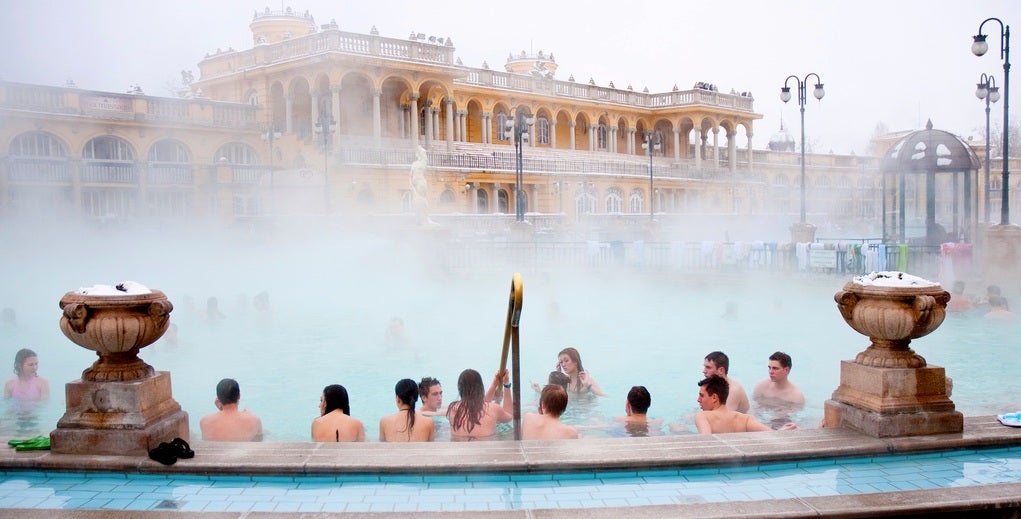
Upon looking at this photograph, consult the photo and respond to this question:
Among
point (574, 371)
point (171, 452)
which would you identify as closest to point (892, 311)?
point (574, 371)

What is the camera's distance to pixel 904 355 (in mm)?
5645

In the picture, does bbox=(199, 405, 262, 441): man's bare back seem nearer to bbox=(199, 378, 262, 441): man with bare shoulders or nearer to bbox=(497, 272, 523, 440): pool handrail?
bbox=(199, 378, 262, 441): man with bare shoulders

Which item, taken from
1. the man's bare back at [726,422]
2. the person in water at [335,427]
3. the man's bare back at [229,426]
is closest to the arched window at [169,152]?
the man's bare back at [229,426]

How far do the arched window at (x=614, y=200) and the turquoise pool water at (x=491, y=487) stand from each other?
132 feet

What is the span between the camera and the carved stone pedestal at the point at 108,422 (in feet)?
17.4

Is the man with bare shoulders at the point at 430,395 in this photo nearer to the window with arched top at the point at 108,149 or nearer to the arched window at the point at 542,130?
the window with arched top at the point at 108,149

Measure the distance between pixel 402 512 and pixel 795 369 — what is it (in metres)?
9.01

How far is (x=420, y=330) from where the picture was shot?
1538 centimetres

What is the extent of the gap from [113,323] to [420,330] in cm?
1026

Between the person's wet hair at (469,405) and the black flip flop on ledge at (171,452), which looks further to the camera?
the person's wet hair at (469,405)

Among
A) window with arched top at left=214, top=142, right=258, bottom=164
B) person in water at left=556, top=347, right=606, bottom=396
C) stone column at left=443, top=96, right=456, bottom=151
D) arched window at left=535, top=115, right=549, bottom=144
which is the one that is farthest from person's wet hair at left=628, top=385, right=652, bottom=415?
arched window at left=535, top=115, right=549, bottom=144

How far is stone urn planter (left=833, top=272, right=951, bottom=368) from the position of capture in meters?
5.37

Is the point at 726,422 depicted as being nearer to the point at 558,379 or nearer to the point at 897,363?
the point at 897,363

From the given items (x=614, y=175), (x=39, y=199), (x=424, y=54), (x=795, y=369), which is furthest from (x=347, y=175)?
(x=795, y=369)
